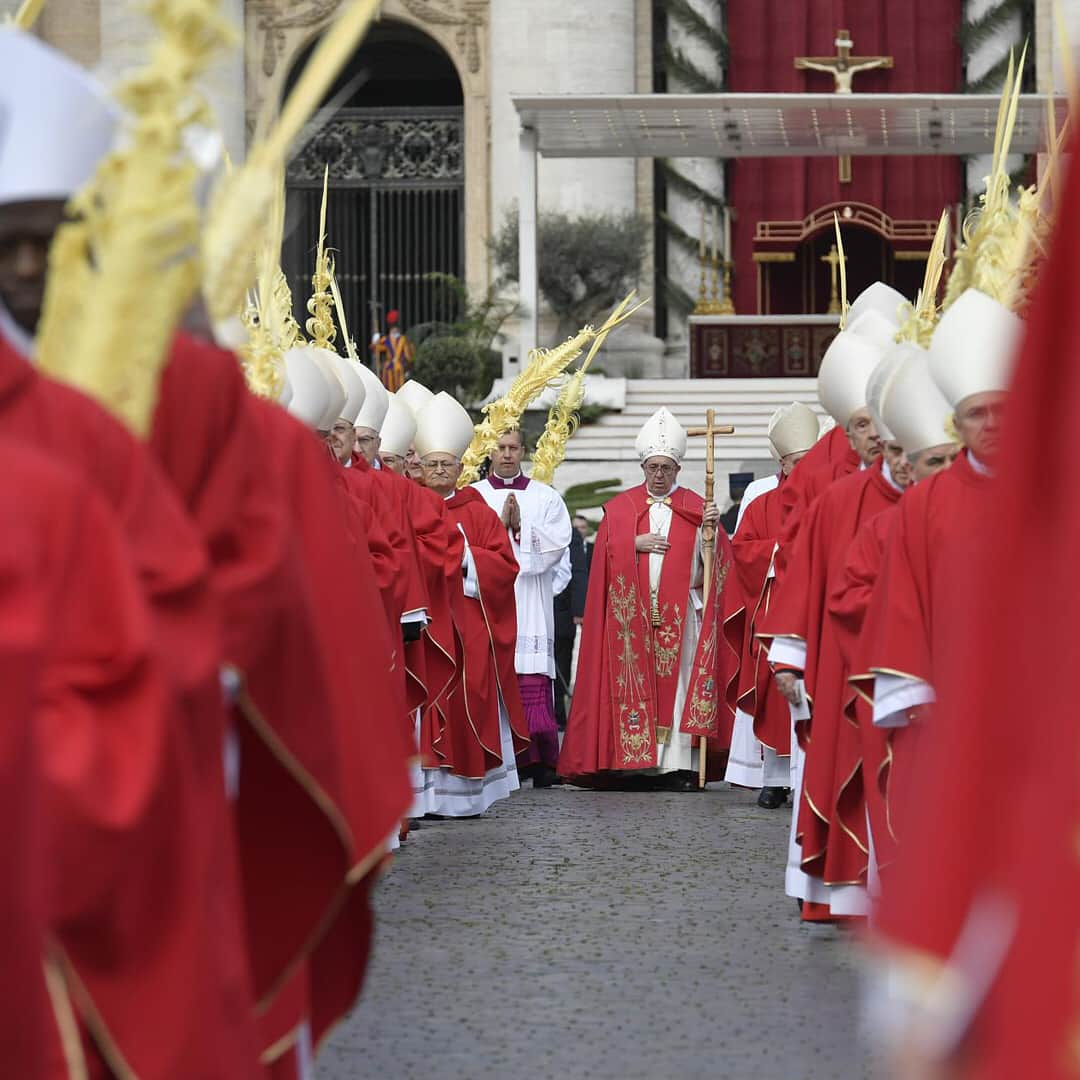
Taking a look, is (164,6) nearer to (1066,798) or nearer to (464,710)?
(1066,798)

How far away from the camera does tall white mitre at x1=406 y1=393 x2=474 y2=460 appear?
11.9 metres

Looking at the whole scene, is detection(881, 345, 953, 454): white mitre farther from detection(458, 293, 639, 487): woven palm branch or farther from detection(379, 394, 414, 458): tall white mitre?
detection(458, 293, 639, 487): woven palm branch

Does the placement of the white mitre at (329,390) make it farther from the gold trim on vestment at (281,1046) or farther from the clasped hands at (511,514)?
the gold trim on vestment at (281,1046)

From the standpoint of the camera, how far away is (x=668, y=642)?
41.8 ft

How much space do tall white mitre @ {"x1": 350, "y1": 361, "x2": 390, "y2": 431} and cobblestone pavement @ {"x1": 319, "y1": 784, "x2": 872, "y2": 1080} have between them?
183 cm

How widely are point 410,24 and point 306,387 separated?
67.5ft

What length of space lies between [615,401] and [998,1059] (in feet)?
67.6

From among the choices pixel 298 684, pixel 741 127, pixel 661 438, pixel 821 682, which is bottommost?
pixel 821 682

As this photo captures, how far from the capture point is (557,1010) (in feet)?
20.6

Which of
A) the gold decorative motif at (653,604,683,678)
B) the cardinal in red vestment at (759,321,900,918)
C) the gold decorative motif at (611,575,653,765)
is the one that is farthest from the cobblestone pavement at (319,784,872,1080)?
the gold decorative motif at (653,604,683,678)

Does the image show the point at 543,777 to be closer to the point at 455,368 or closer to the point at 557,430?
the point at 557,430

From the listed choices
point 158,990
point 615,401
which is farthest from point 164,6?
point 615,401

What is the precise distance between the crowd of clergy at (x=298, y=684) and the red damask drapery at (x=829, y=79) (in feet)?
61.6

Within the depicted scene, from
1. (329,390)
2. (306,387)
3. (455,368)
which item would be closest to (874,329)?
(329,390)
